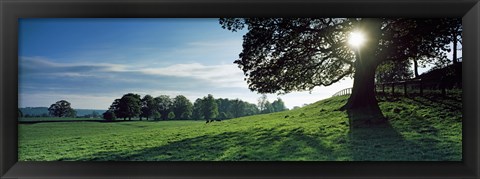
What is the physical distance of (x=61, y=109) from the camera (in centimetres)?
369

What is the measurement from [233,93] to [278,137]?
0.64 meters

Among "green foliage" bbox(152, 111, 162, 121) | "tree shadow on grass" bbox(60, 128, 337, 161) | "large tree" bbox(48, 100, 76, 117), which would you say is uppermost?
"large tree" bbox(48, 100, 76, 117)

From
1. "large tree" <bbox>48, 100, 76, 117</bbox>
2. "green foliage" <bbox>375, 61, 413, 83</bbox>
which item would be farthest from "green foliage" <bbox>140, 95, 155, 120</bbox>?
"green foliage" <bbox>375, 61, 413, 83</bbox>

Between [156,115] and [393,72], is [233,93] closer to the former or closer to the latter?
[156,115]

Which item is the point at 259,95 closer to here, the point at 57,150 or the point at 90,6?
the point at 90,6

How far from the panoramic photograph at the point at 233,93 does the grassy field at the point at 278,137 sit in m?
0.01

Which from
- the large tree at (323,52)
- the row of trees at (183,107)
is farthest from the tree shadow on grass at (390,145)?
the row of trees at (183,107)

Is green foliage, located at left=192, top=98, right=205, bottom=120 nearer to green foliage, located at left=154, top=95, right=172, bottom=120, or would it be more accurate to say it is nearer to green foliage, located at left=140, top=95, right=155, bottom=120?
green foliage, located at left=154, top=95, right=172, bottom=120

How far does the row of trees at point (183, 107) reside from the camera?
3793mm

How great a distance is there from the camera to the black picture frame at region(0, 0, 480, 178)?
2.89 m

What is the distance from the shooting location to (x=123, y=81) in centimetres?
373

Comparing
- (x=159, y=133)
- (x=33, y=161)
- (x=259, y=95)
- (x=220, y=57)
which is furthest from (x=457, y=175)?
(x=33, y=161)

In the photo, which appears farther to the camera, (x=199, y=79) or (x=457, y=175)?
(x=199, y=79)
